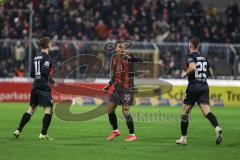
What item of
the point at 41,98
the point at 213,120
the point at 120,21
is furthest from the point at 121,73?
the point at 120,21

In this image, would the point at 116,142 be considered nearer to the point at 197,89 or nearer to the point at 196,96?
the point at 196,96

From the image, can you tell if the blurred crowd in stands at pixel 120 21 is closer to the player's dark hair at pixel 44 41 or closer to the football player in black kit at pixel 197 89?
the player's dark hair at pixel 44 41

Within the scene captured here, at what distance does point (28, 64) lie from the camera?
33281 mm

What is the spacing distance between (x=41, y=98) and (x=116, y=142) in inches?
80.1

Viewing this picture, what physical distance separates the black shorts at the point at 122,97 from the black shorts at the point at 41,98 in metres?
1.46

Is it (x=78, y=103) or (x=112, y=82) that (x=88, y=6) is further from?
(x=112, y=82)

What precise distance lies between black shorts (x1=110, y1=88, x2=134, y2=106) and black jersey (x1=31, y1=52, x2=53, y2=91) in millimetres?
1543

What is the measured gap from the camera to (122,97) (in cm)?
1703

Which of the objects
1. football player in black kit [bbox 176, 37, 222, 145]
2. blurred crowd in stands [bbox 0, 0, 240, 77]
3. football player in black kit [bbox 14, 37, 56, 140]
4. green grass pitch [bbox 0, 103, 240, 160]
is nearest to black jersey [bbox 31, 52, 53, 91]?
football player in black kit [bbox 14, 37, 56, 140]

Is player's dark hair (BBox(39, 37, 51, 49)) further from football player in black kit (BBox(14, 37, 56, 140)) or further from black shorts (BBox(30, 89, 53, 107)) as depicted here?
black shorts (BBox(30, 89, 53, 107))

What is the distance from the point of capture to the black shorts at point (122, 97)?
17.0 m

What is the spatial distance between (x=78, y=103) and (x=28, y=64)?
2957 mm

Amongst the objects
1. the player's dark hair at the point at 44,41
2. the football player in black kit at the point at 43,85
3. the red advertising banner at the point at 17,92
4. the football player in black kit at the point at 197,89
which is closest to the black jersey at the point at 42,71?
the football player in black kit at the point at 43,85

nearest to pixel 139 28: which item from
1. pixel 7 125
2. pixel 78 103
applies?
pixel 78 103
